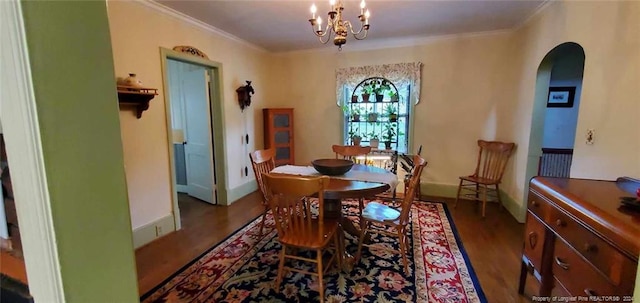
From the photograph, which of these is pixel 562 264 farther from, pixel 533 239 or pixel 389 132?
pixel 389 132

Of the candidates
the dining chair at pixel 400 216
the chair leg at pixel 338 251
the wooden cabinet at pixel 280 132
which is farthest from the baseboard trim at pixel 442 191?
the chair leg at pixel 338 251

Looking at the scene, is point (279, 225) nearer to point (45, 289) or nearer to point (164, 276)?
point (164, 276)

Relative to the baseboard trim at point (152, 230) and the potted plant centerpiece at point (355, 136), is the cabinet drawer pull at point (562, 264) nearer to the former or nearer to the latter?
the potted plant centerpiece at point (355, 136)

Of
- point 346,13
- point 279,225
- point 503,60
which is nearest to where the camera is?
point 279,225

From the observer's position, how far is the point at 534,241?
1703 millimetres

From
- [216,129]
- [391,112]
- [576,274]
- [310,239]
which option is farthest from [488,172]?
[216,129]

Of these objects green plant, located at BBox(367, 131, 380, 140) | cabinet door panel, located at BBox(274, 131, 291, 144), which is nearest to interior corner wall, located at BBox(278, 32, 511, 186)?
green plant, located at BBox(367, 131, 380, 140)

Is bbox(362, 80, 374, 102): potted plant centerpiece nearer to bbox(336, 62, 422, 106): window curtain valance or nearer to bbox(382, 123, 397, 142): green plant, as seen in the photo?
bbox(336, 62, 422, 106): window curtain valance

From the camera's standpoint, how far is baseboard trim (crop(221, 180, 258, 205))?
395cm

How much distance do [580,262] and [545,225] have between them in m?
0.33

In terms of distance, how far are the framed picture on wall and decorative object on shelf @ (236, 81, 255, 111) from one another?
498cm

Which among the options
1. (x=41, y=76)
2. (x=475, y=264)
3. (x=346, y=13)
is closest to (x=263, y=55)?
(x=346, y=13)

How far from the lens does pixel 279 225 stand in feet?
6.45

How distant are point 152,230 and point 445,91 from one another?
4162 mm
